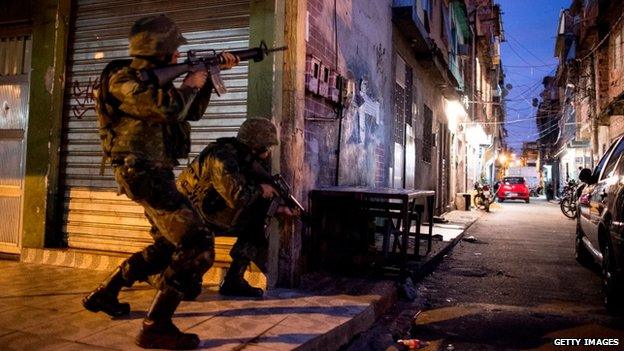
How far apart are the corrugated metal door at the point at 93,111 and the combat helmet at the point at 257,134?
2.47 ft

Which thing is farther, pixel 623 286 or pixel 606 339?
pixel 623 286

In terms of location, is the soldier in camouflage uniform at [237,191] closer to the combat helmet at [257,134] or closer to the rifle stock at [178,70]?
the combat helmet at [257,134]

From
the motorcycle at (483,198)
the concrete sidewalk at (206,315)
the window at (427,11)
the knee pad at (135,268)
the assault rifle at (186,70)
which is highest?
the window at (427,11)

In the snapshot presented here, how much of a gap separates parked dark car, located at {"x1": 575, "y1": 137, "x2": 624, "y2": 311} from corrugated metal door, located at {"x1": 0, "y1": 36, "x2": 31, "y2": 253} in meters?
6.60

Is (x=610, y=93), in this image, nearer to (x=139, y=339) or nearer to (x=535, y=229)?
(x=535, y=229)

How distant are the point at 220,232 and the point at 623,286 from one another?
153 inches

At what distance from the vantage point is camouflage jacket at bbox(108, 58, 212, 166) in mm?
2463

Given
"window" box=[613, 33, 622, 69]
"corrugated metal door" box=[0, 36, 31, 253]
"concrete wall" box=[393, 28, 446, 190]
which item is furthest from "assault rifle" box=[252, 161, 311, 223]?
"window" box=[613, 33, 622, 69]

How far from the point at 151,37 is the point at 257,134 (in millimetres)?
1349

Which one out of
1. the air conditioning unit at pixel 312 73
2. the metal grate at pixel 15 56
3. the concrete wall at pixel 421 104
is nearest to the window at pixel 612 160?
the air conditioning unit at pixel 312 73

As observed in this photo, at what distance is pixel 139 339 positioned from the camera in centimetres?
259

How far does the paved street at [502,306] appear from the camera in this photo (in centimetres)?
367


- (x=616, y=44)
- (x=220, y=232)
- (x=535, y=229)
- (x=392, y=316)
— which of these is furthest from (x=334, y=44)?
(x=616, y=44)

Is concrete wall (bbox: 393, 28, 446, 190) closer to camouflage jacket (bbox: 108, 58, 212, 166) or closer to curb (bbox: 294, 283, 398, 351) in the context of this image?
curb (bbox: 294, 283, 398, 351)
